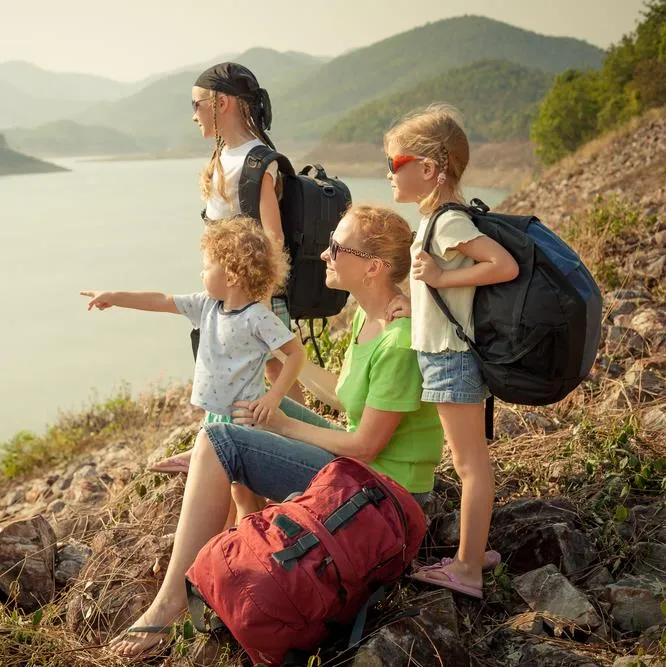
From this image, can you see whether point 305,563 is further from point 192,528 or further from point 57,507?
point 57,507

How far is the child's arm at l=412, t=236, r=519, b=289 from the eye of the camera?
2.33 meters

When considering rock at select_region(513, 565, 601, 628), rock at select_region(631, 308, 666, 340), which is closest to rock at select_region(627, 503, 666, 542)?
rock at select_region(513, 565, 601, 628)

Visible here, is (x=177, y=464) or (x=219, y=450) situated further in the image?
(x=177, y=464)

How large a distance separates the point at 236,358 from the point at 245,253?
0.37m

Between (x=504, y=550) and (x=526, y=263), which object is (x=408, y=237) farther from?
(x=504, y=550)

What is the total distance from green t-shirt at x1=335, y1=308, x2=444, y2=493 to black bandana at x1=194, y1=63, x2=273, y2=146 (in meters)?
1.45

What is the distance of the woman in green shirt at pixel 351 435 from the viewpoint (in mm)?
2531

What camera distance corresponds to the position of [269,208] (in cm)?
351

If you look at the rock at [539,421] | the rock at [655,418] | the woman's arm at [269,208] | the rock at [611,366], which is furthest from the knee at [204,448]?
the rock at [611,366]

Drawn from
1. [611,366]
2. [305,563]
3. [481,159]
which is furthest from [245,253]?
[481,159]

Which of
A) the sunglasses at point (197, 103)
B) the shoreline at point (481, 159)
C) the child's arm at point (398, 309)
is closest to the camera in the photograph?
the child's arm at point (398, 309)

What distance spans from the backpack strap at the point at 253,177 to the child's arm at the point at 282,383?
0.84 meters

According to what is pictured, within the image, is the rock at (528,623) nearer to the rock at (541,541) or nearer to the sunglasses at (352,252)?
the rock at (541,541)

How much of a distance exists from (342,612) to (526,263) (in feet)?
3.58
